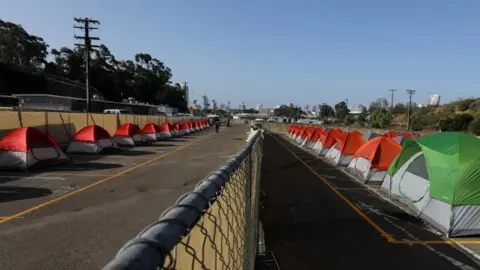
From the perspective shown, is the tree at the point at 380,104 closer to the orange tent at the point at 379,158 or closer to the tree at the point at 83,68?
the tree at the point at 83,68

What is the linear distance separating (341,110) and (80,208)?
172851 mm

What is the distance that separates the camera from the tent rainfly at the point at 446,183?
9.37 meters

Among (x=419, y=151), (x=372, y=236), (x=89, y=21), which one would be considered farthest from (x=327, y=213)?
(x=89, y=21)

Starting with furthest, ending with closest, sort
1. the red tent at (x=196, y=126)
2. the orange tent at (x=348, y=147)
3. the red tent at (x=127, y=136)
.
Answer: the red tent at (x=196, y=126) → the red tent at (x=127, y=136) → the orange tent at (x=348, y=147)

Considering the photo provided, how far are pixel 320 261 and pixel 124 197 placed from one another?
21.4 ft

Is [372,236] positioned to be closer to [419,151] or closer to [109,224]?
[419,151]

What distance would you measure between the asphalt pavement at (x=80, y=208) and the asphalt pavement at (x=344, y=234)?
2.91 meters

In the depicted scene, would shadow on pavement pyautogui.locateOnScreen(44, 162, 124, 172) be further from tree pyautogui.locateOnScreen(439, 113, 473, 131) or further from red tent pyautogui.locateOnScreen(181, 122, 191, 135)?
tree pyautogui.locateOnScreen(439, 113, 473, 131)

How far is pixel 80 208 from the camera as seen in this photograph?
1020 centimetres

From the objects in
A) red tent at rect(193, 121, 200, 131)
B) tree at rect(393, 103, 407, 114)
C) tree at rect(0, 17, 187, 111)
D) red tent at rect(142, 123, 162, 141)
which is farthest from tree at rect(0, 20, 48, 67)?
tree at rect(393, 103, 407, 114)

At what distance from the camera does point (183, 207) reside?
1.61 meters

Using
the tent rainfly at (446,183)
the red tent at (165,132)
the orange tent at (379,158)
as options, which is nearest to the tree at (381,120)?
the red tent at (165,132)

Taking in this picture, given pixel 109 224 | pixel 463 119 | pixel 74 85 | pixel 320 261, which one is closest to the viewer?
pixel 320 261

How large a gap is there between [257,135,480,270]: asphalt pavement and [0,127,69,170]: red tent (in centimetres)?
932
